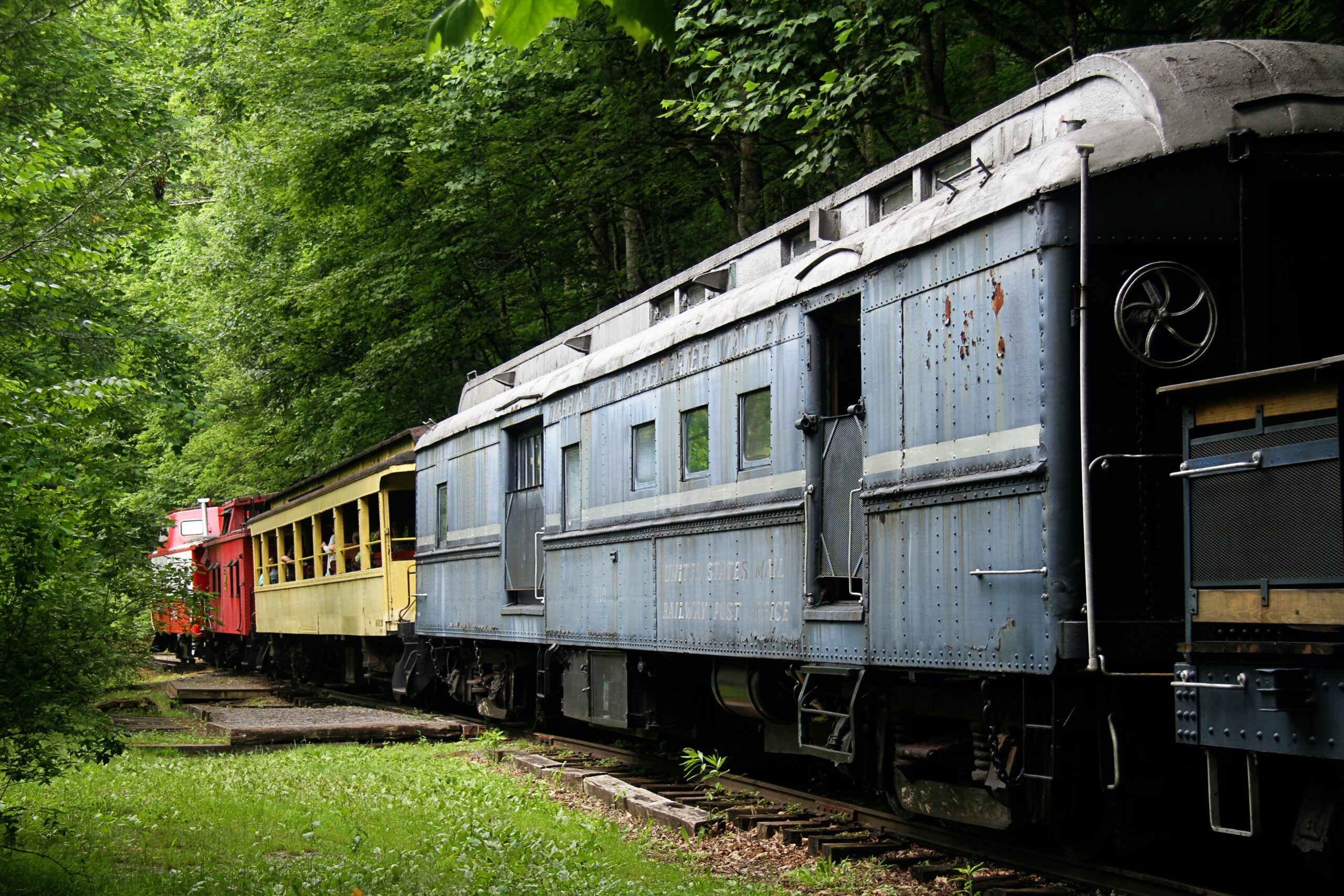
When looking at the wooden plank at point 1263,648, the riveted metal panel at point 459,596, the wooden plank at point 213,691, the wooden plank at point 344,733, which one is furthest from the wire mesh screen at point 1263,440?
the wooden plank at point 213,691

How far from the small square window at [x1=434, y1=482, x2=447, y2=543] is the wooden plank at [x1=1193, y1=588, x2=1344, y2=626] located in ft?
38.8

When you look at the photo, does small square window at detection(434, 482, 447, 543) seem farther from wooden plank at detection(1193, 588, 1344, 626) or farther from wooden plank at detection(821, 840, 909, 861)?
wooden plank at detection(1193, 588, 1344, 626)

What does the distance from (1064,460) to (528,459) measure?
8533 mm

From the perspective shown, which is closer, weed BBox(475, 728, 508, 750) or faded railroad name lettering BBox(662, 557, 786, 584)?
faded railroad name lettering BBox(662, 557, 786, 584)

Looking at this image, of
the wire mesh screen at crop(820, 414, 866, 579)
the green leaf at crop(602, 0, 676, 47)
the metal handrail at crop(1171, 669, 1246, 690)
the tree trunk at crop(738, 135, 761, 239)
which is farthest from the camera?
the tree trunk at crop(738, 135, 761, 239)

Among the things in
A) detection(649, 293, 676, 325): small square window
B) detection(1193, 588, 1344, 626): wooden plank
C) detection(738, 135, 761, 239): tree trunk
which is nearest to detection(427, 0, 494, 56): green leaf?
detection(1193, 588, 1344, 626): wooden plank

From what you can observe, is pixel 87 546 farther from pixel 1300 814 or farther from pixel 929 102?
pixel 929 102

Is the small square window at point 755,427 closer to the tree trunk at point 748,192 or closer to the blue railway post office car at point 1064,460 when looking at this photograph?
the blue railway post office car at point 1064,460

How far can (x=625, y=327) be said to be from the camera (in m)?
12.0

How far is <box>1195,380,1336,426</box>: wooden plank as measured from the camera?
4750 millimetres

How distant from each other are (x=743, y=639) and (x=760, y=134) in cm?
1016

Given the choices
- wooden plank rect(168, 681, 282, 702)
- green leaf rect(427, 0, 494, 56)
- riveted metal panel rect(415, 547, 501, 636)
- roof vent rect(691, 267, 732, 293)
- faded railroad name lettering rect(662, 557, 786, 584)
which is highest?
roof vent rect(691, 267, 732, 293)

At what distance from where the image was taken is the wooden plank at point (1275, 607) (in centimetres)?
470

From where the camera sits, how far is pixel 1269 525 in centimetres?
498
